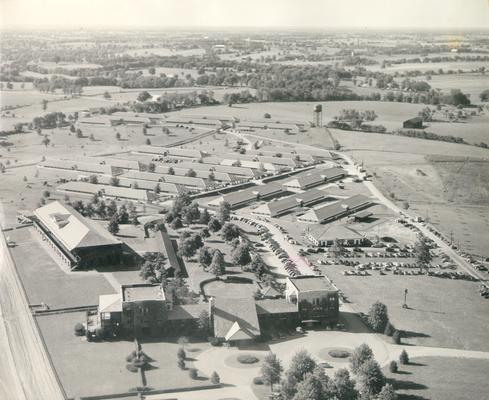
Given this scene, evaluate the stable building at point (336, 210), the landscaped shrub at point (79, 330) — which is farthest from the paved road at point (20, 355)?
the stable building at point (336, 210)

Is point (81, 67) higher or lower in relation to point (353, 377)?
higher

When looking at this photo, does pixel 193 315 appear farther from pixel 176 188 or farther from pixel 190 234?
pixel 176 188

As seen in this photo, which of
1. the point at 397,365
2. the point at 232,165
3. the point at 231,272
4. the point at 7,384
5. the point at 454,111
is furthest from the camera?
the point at 454,111

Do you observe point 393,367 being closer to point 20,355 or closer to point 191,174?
point 20,355

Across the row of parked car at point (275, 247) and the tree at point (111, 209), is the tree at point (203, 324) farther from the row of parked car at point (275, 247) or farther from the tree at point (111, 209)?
the tree at point (111, 209)

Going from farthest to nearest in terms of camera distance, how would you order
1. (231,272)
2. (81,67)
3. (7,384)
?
(81,67) < (231,272) < (7,384)

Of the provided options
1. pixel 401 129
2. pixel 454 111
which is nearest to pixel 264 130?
pixel 401 129

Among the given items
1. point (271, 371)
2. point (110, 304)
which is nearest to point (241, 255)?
point (110, 304)
